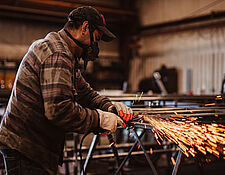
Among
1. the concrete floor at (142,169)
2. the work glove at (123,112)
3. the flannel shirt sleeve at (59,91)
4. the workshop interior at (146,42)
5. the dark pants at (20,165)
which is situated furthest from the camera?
the workshop interior at (146,42)

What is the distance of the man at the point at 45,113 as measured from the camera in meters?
1.58

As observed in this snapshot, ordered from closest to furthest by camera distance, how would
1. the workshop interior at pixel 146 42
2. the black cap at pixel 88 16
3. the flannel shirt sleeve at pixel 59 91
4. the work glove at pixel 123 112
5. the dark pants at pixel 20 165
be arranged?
the flannel shirt sleeve at pixel 59 91
the dark pants at pixel 20 165
the black cap at pixel 88 16
the work glove at pixel 123 112
the workshop interior at pixel 146 42

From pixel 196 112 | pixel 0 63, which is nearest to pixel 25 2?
pixel 0 63

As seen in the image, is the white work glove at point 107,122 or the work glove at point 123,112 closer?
the white work glove at point 107,122

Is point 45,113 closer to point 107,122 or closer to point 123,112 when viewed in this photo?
point 107,122

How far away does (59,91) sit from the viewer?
1.56m

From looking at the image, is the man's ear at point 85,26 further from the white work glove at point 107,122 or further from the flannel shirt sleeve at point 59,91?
the white work glove at point 107,122

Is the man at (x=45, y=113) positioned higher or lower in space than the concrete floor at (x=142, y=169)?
higher

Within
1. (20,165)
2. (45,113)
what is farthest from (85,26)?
(20,165)

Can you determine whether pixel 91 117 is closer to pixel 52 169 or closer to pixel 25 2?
pixel 52 169

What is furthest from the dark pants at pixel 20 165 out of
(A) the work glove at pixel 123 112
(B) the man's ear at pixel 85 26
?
(B) the man's ear at pixel 85 26

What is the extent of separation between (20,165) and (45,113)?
1.15ft

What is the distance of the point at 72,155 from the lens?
11.6 ft

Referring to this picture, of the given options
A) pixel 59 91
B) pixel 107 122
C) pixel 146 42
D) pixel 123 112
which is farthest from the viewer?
pixel 146 42
